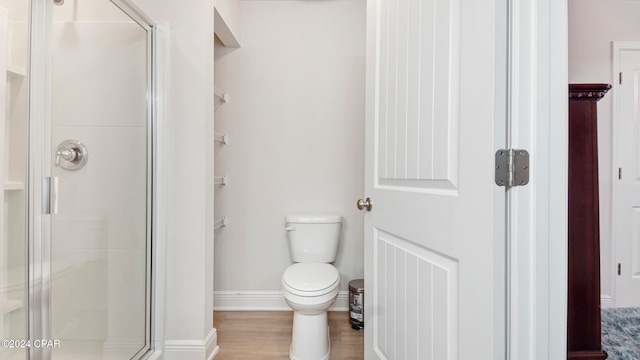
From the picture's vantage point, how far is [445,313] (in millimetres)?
878

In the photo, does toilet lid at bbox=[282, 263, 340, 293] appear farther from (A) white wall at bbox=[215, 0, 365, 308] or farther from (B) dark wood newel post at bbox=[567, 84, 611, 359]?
(B) dark wood newel post at bbox=[567, 84, 611, 359]

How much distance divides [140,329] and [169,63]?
137cm

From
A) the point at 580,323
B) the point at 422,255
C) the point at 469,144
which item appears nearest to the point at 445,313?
the point at 422,255

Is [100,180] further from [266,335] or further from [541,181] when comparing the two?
Answer: [541,181]

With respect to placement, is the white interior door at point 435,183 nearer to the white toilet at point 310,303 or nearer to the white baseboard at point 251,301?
the white toilet at point 310,303

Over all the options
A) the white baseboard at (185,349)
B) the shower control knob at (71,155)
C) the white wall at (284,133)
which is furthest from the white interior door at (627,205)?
the shower control knob at (71,155)

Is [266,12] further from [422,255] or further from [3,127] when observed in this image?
[422,255]

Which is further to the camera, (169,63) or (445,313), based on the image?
(169,63)

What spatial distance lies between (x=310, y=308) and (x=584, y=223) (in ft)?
4.11

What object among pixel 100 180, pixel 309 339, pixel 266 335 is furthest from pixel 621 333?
pixel 100 180

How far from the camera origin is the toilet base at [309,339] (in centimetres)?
163

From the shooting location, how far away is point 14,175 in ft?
3.62

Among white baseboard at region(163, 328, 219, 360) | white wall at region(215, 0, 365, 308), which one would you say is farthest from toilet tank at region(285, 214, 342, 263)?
white baseboard at region(163, 328, 219, 360)

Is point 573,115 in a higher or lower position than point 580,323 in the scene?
higher
